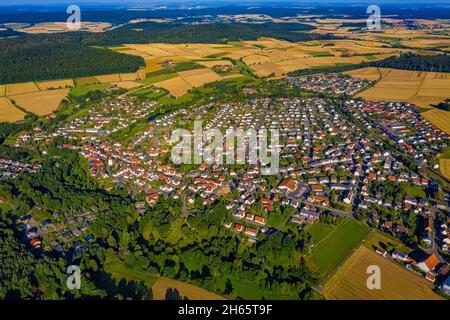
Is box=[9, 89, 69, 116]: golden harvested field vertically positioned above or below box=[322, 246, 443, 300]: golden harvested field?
above

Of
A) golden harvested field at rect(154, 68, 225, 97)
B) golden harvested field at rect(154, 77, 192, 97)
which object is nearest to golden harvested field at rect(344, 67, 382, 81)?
golden harvested field at rect(154, 68, 225, 97)

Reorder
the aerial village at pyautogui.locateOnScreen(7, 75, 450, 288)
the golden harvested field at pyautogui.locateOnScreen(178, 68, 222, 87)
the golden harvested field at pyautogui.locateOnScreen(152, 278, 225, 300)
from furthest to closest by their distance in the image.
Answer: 1. the golden harvested field at pyautogui.locateOnScreen(178, 68, 222, 87)
2. the aerial village at pyautogui.locateOnScreen(7, 75, 450, 288)
3. the golden harvested field at pyautogui.locateOnScreen(152, 278, 225, 300)

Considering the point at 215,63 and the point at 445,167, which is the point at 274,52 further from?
the point at 445,167

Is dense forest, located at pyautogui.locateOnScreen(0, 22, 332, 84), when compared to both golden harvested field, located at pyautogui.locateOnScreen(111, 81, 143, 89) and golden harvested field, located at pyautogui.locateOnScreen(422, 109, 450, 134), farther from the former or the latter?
golden harvested field, located at pyautogui.locateOnScreen(422, 109, 450, 134)

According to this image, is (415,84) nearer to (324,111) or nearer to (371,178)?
(324,111)

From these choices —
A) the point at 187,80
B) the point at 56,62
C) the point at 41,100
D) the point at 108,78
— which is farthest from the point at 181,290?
the point at 56,62

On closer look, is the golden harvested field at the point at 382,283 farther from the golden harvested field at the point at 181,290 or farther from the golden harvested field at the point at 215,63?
the golden harvested field at the point at 215,63

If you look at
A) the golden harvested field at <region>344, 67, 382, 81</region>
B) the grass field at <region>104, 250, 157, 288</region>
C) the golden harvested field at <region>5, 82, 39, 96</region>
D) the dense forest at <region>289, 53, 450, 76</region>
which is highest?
the dense forest at <region>289, 53, 450, 76</region>

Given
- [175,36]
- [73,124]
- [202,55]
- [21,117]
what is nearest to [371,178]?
[73,124]
